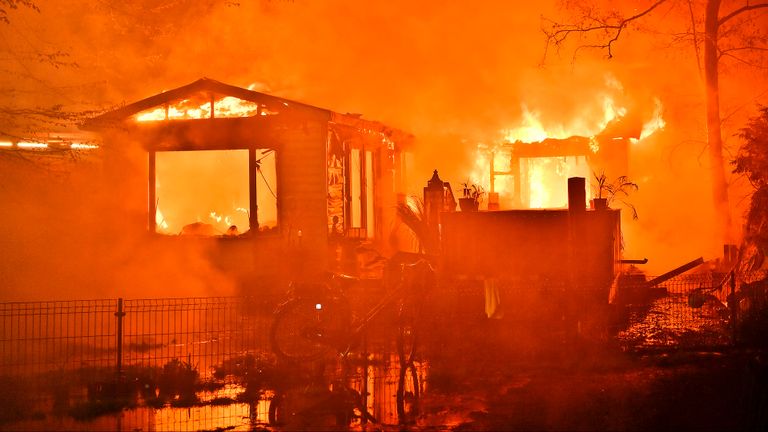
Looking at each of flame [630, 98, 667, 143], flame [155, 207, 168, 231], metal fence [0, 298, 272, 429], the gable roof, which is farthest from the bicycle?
flame [630, 98, 667, 143]

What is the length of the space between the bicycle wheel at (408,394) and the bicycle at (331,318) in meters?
0.35

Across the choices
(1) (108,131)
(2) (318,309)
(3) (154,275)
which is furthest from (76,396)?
(1) (108,131)

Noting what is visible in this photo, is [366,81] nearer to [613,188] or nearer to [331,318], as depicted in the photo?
[613,188]

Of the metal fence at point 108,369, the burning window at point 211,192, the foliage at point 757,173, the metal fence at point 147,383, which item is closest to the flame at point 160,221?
the burning window at point 211,192

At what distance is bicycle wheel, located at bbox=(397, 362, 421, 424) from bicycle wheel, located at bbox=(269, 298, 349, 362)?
1.15 meters

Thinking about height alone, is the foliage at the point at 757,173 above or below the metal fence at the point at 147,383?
above

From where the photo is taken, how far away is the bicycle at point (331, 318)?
34.9 feet

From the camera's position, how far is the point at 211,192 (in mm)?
17109

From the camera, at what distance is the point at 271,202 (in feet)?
54.8

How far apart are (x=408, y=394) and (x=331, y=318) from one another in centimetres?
230

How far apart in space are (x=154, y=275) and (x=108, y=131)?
3478 mm

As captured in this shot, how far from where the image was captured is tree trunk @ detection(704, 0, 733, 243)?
68.5 ft

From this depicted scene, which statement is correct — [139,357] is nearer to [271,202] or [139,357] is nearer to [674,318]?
[271,202]

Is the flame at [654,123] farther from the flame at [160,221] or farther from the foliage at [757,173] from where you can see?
the flame at [160,221]
